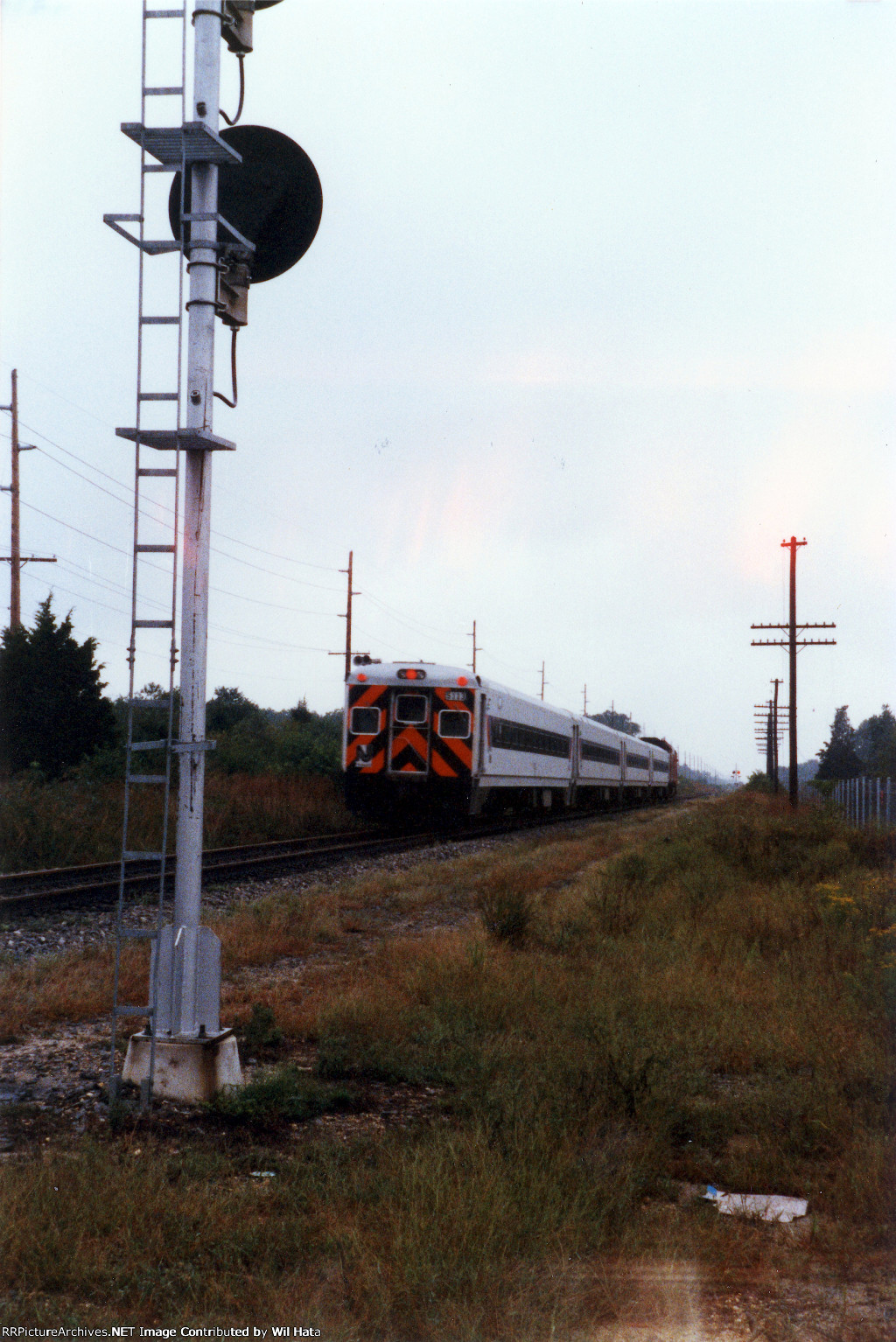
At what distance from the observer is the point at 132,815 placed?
15.6 meters

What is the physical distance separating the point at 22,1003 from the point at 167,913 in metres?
4.00

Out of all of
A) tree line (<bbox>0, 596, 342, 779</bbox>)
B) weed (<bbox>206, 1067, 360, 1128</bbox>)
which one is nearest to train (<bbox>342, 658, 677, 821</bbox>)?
tree line (<bbox>0, 596, 342, 779</bbox>)

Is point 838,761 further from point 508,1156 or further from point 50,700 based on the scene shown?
point 508,1156

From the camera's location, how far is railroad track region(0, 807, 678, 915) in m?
10.1

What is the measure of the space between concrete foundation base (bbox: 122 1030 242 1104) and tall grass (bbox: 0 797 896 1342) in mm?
263

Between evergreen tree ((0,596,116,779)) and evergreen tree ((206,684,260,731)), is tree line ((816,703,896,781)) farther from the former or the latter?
evergreen tree ((0,596,116,779))

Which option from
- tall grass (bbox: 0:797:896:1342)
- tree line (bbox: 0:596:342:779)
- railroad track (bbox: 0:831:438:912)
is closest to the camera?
tall grass (bbox: 0:797:896:1342)

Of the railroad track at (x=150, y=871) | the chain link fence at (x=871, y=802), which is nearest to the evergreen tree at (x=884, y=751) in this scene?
the chain link fence at (x=871, y=802)

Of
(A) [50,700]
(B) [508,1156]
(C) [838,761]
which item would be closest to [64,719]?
(A) [50,700]

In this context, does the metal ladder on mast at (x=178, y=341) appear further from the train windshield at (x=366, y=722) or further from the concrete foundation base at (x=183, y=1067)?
the train windshield at (x=366, y=722)

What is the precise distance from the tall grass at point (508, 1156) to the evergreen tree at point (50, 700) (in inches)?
778

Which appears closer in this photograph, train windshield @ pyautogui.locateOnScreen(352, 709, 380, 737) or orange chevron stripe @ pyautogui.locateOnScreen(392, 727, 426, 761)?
orange chevron stripe @ pyautogui.locateOnScreen(392, 727, 426, 761)

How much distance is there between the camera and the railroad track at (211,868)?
10.1m

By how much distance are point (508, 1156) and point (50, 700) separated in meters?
24.4
